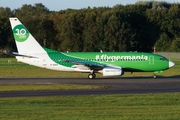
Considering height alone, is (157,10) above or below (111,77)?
above

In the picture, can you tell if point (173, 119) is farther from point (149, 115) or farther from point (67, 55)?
point (67, 55)

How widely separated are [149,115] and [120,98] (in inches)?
310

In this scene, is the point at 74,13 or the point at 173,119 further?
the point at 74,13

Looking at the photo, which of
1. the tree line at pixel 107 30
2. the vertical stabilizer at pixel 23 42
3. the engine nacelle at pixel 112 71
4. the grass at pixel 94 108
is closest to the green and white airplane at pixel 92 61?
the vertical stabilizer at pixel 23 42

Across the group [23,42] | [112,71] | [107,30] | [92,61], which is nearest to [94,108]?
[112,71]

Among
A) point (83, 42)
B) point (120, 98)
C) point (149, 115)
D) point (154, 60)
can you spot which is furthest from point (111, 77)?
point (83, 42)

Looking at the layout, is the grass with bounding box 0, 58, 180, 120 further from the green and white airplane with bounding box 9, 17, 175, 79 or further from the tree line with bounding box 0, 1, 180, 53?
the tree line with bounding box 0, 1, 180, 53

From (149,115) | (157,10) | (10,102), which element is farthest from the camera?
(157,10)

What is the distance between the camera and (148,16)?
396 ft

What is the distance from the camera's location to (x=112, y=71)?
159 feet

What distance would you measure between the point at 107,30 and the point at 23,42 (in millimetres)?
62909

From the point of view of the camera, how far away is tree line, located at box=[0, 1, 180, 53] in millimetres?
112375

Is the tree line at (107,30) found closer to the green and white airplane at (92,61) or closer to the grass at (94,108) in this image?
the green and white airplane at (92,61)

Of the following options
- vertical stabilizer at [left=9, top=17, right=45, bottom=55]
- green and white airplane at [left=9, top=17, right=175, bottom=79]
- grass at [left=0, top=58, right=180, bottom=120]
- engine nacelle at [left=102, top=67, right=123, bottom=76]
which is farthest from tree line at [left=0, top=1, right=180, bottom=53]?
grass at [left=0, top=58, right=180, bottom=120]
